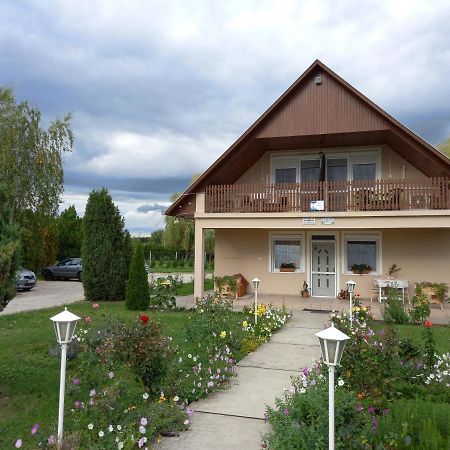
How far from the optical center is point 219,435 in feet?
14.4

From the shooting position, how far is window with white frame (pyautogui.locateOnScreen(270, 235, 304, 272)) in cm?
1623

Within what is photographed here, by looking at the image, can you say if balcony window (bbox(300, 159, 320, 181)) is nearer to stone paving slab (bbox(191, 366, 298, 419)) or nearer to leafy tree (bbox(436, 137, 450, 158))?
stone paving slab (bbox(191, 366, 298, 419))

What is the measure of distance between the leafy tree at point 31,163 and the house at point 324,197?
38.6 feet

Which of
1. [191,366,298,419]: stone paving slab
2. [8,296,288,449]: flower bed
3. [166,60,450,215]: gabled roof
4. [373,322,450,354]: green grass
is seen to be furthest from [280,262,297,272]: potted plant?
[191,366,298,419]: stone paving slab

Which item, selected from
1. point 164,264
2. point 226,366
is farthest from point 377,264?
point 164,264

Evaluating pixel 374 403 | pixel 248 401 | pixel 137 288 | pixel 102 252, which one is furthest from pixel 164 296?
pixel 374 403

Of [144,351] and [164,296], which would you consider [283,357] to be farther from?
[164,296]

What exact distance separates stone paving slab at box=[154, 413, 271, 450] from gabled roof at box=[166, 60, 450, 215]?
34.4 feet

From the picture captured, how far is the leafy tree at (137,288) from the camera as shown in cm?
1322

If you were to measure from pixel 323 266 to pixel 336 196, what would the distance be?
11.2ft

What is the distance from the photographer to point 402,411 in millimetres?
4246

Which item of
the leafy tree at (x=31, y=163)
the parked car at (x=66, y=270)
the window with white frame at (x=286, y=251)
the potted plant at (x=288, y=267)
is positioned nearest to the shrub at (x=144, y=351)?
the potted plant at (x=288, y=267)

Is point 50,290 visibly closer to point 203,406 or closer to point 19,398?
point 19,398

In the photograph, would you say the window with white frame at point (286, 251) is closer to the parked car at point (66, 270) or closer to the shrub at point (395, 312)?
the shrub at point (395, 312)
